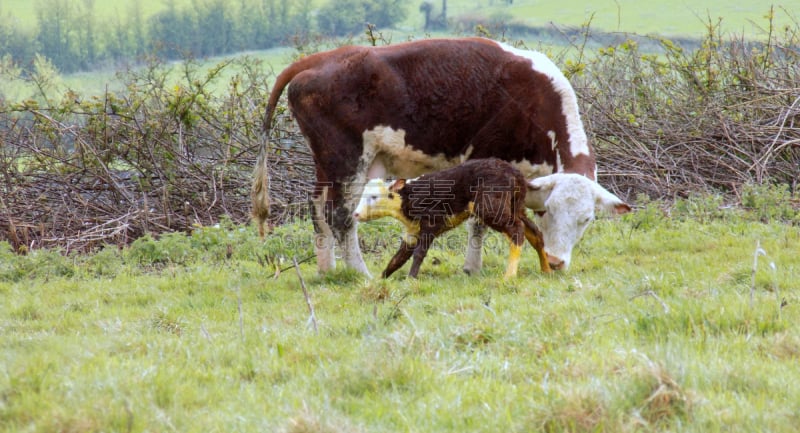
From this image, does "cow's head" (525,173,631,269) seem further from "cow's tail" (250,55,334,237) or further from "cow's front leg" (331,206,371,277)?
"cow's tail" (250,55,334,237)

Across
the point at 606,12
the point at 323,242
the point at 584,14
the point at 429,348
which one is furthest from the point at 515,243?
the point at 606,12

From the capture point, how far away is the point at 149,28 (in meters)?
55.2

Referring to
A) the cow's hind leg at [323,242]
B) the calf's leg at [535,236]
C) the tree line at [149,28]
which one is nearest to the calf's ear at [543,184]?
the calf's leg at [535,236]

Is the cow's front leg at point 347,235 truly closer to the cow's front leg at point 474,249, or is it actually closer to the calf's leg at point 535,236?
the cow's front leg at point 474,249

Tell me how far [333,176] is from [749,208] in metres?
4.57

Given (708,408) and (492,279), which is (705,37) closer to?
(492,279)

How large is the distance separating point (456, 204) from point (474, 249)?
66 centimetres

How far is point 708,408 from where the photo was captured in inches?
127

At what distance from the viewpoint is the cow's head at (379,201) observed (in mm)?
6711

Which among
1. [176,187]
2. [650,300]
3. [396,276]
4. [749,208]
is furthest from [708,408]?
[176,187]

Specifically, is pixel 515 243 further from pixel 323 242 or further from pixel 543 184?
pixel 323 242

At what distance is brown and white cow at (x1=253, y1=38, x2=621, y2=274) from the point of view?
7039 mm

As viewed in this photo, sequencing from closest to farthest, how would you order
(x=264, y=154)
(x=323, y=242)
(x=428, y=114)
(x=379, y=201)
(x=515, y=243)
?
1. (x=515, y=243)
2. (x=379, y=201)
3. (x=428, y=114)
4. (x=323, y=242)
5. (x=264, y=154)

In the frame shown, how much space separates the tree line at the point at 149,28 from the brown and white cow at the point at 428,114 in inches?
1353
